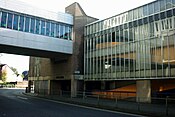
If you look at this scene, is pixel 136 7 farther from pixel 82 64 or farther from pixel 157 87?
pixel 82 64

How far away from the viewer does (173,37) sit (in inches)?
886

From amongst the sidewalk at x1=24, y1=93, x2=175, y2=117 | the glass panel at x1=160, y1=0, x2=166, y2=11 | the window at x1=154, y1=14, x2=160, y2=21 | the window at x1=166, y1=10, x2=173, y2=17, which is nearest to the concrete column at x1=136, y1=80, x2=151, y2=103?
the sidewalk at x1=24, y1=93, x2=175, y2=117

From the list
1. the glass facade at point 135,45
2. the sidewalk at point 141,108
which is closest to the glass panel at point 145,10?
the glass facade at point 135,45

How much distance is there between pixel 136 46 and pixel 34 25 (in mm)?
13959

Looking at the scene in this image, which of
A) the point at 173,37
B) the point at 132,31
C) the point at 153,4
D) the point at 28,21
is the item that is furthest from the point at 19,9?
the point at 173,37

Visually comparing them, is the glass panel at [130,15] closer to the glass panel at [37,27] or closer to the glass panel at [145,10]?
the glass panel at [145,10]

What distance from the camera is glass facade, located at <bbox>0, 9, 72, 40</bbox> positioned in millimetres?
28781

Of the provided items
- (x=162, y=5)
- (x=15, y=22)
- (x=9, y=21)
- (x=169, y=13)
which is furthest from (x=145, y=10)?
(x=9, y=21)

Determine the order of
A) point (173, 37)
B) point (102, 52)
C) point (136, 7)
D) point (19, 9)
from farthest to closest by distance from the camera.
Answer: point (102, 52) < point (19, 9) < point (136, 7) < point (173, 37)

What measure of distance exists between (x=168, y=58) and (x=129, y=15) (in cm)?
764

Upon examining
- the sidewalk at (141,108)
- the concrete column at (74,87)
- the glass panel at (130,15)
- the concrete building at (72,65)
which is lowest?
the sidewalk at (141,108)

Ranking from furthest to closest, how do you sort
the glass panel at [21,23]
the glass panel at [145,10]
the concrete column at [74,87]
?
the concrete column at [74,87] < the glass panel at [21,23] < the glass panel at [145,10]

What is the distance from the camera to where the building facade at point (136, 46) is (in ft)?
75.7

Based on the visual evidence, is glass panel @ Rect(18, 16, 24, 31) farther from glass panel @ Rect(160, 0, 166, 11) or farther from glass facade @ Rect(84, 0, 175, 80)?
glass panel @ Rect(160, 0, 166, 11)
